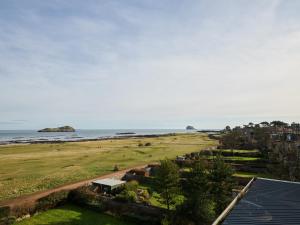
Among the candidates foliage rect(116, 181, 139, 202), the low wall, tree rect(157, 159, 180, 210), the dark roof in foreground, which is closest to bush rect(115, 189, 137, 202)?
foliage rect(116, 181, 139, 202)

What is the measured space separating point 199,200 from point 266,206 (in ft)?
30.6

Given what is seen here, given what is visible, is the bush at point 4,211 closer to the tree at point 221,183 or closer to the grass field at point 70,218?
the grass field at point 70,218

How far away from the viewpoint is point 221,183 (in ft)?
97.9

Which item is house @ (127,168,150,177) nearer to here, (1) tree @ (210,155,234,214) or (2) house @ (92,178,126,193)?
(2) house @ (92,178,126,193)

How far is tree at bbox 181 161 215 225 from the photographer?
84.9ft

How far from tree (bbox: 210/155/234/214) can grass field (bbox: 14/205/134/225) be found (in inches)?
391

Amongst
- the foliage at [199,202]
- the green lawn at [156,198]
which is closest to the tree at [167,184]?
the green lawn at [156,198]

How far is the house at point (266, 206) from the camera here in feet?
Answer: 52.4

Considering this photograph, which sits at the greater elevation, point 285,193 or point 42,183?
point 285,193

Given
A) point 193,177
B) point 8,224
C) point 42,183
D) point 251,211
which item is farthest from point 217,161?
point 42,183

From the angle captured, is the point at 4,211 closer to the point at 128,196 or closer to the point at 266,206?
the point at 128,196

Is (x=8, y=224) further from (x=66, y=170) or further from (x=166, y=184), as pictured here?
(x=66, y=170)

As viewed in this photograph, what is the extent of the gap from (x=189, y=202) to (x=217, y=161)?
21.2ft

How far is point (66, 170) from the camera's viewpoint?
51.3m
